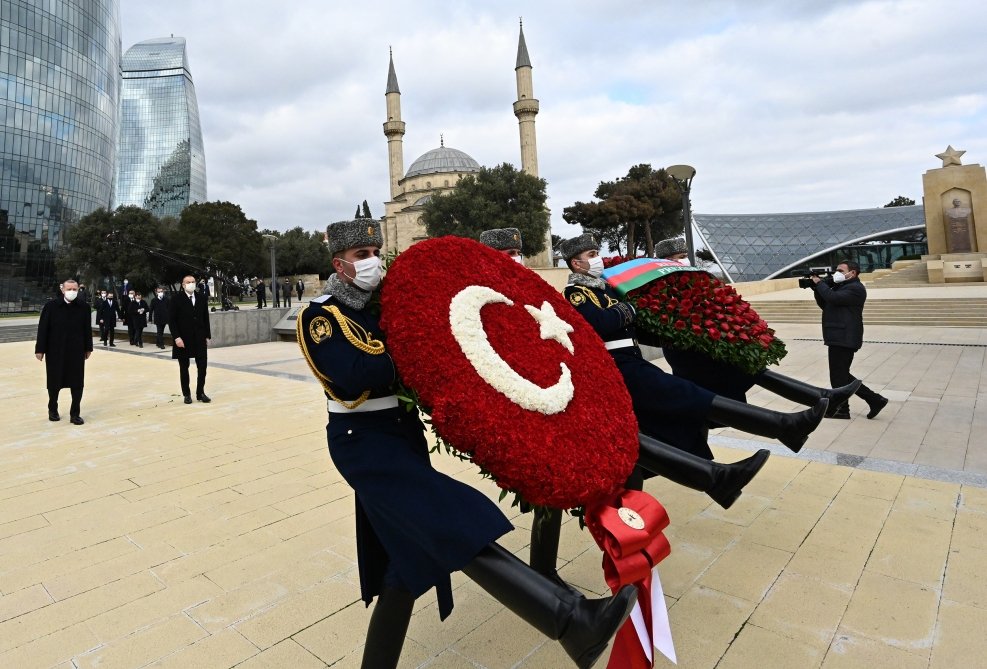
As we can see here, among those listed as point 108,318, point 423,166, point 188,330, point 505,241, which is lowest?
point 188,330

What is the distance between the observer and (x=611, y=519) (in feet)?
5.66

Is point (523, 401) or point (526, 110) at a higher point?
point (526, 110)

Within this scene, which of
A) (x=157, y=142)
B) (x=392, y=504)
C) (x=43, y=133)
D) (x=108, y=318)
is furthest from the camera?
(x=157, y=142)

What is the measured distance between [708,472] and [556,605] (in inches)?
45.7

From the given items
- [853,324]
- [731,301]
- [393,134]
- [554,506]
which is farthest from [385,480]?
[393,134]

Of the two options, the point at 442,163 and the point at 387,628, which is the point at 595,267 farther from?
the point at 442,163

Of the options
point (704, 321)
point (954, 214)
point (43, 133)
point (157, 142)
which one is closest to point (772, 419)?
point (704, 321)

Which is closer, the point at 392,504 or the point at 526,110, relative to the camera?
the point at 392,504

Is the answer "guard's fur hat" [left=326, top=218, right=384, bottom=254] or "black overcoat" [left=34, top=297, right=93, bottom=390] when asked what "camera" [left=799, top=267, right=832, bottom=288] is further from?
"black overcoat" [left=34, top=297, right=93, bottom=390]

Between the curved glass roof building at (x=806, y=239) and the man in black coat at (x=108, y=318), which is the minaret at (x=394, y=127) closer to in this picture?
the curved glass roof building at (x=806, y=239)

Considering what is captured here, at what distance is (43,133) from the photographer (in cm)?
5400

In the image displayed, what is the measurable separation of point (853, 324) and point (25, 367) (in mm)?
17917

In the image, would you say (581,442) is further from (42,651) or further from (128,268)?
(128,268)

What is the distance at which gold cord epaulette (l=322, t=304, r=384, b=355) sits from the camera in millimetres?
1963
